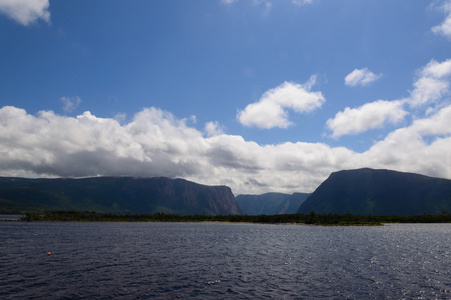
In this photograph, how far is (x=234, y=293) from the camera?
43094 millimetres

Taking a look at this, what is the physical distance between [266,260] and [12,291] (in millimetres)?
51356

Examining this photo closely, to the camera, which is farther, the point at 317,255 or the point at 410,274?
the point at 317,255

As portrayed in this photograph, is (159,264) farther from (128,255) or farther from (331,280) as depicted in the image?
(331,280)

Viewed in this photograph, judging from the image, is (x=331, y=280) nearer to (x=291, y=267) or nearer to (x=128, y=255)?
(x=291, y=267)

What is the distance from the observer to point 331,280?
170ft

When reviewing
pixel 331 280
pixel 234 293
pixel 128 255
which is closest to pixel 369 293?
pixel 331 280

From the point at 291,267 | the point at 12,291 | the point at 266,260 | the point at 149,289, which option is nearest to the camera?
the point at 12,291

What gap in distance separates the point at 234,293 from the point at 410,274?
37.7 m

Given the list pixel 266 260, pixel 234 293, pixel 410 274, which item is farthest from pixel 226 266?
pixel 410 274

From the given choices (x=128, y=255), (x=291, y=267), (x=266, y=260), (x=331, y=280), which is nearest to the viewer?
(x=331, y=280)

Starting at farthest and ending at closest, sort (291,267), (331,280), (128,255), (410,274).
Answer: (128,255)
(291,267)
(410,274)
(331,280)

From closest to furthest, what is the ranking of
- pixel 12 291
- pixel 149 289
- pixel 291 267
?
1. pixel 12 291
2. pixel 149 289
3. pixel 291 267

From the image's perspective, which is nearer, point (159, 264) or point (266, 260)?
point (159, 264)

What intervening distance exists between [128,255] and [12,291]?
124 feet
